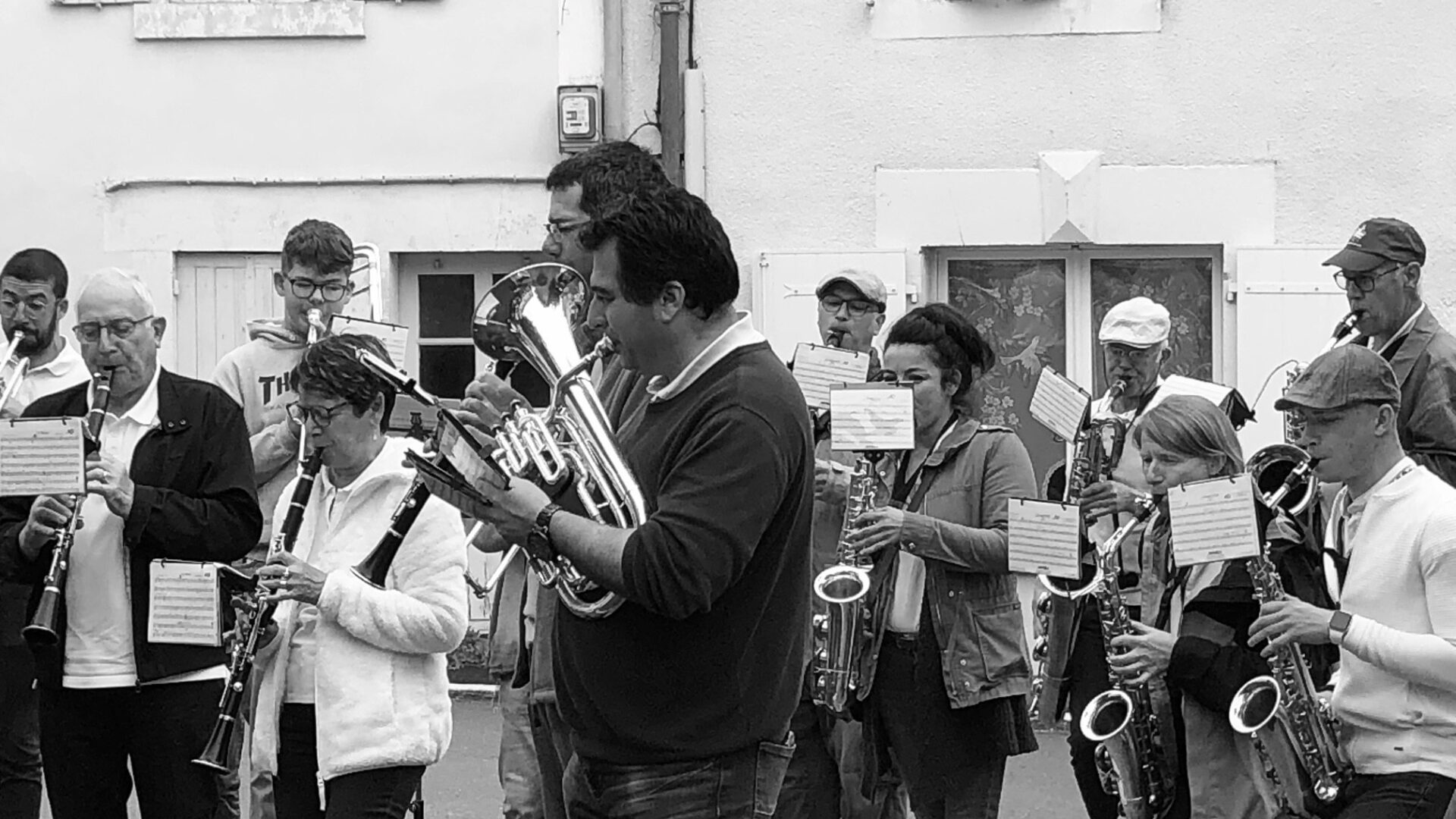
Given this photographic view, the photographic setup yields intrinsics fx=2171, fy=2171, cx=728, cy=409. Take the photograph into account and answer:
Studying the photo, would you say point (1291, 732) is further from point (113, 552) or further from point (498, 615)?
point (113, 552)

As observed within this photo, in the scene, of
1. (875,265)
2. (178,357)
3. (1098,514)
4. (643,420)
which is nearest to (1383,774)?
(1098,514)

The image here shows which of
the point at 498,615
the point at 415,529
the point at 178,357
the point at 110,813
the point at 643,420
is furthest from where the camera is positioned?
the point at 178,357

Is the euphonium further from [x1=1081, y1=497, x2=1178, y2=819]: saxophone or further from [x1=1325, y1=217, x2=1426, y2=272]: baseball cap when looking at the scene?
[x1=1325, y1=217, x2=1426, y2=272]: baseball cap

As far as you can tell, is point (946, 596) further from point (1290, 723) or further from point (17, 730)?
point (17, 730)

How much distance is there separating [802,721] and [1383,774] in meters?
2.03

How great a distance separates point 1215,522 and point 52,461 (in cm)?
295

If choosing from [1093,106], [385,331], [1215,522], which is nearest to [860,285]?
[385,331]

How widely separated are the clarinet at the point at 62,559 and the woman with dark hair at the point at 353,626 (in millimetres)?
571

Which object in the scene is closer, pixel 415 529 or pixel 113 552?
pixel 415 529

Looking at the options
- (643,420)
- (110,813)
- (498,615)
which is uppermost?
(643,420)

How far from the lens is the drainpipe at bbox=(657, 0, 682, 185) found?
1056 cm

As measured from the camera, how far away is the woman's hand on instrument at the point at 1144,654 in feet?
18.2

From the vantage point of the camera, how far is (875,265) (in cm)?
1039

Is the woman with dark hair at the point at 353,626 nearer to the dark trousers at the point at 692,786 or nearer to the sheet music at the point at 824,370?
the dark trousers at the point at 692,786
